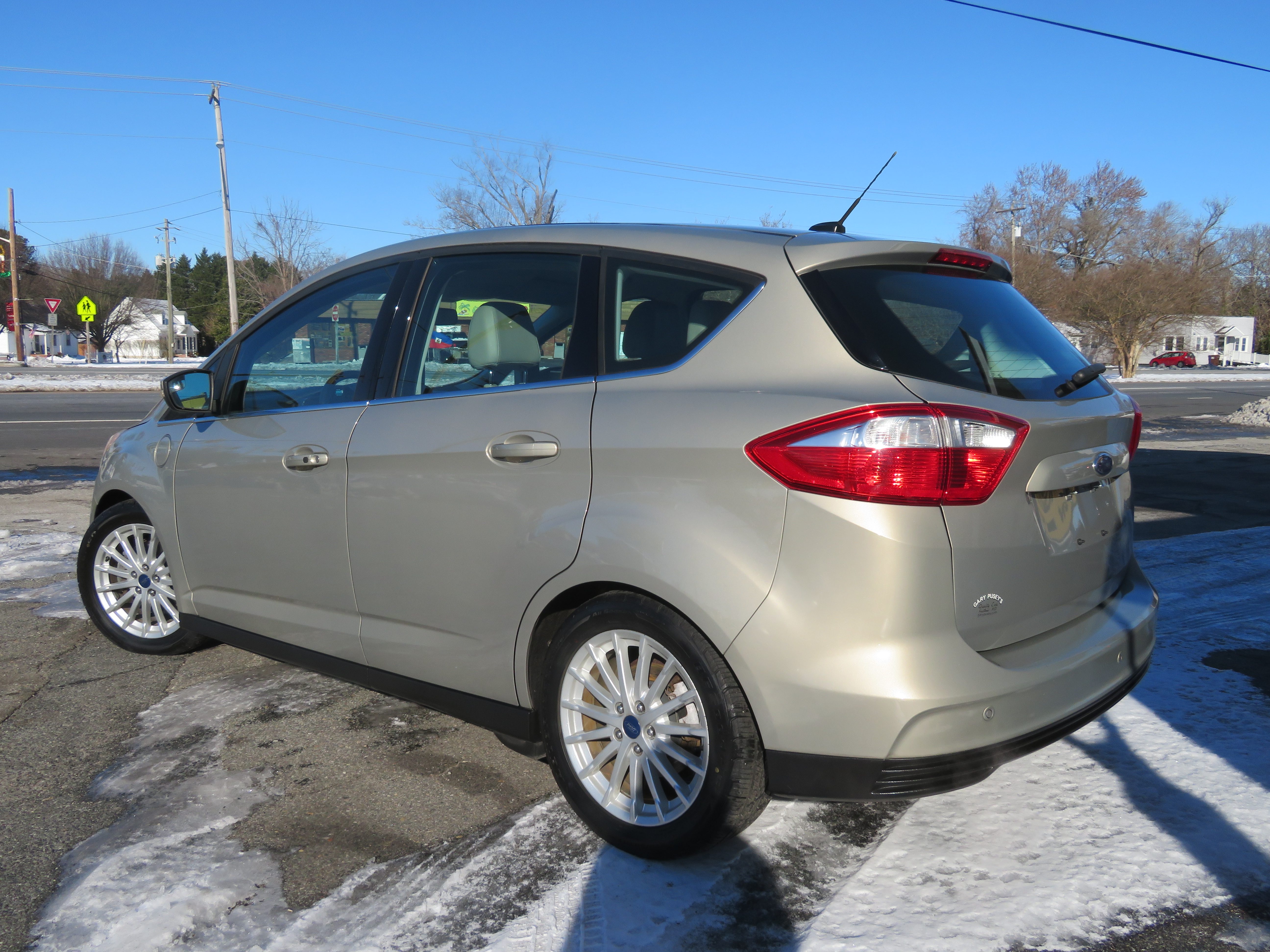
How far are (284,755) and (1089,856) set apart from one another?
260cm

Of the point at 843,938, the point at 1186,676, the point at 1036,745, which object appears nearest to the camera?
the point at 843,938

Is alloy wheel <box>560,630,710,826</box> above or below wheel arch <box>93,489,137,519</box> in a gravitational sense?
below

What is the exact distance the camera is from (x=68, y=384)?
93.3ft

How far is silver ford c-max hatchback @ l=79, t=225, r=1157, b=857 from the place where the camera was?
230 centimetres

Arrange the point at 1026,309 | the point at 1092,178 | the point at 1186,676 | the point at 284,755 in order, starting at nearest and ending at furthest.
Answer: the point at 1026,309 < the point at 284,755 < the point at 1186,676 < the point at 1092,178

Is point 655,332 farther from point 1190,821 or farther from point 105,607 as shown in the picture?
point 105,607

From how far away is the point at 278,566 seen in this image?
3.63 metres

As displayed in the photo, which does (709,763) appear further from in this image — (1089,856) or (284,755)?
(284,755)

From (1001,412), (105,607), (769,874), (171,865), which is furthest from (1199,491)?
(171,865)

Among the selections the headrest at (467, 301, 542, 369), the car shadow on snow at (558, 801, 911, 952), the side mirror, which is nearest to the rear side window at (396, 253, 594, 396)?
the headrest at (467, 301, 542, 369)

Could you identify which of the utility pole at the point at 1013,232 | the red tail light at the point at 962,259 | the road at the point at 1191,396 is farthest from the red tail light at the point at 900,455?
the utility pole at the point at 1013,232

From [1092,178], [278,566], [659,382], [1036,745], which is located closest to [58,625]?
[278,566]

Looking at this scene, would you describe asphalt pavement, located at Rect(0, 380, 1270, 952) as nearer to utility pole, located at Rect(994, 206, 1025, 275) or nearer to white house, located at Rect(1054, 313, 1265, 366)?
white house, located at Rect(1054, 313, 1265, 366)

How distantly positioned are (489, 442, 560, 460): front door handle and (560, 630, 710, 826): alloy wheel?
1.76 feet
